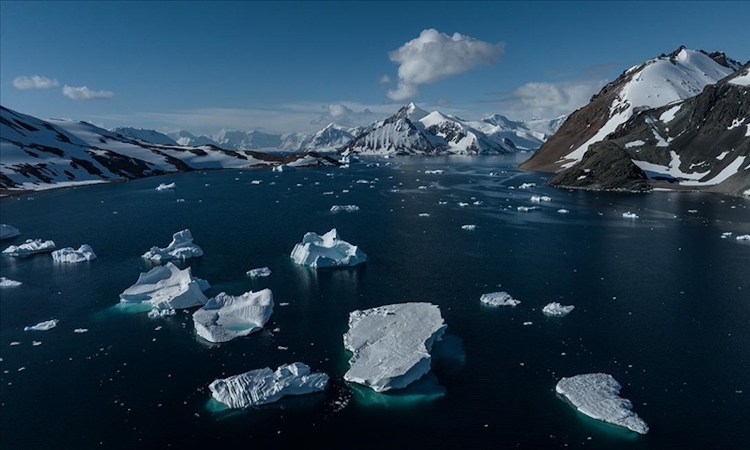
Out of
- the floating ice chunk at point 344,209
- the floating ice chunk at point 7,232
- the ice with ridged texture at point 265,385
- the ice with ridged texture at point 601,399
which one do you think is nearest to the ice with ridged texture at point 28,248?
the floating ice chunk at point 7,232

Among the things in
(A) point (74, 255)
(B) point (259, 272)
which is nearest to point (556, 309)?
(B) point (259, 272)

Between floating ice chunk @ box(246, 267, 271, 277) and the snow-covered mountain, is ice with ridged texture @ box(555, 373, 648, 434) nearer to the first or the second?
floating ice chunk @ box(246, 267, 271, 277)

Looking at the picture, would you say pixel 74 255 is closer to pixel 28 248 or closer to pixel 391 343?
pixel 28 248

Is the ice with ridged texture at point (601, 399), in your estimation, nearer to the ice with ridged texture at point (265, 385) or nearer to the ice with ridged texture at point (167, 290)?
the ice with ridged texture at point (265, 385)

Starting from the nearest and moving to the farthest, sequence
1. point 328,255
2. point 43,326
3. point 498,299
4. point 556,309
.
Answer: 1. point 43,326
2. point 556,309
3. point 498,299
4. point 328,255

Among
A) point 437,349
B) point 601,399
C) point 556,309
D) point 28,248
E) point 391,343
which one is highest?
point 556,309

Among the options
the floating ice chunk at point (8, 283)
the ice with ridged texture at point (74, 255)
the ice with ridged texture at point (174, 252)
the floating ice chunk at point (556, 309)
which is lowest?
the floating ice chunk at point (8, 283)
